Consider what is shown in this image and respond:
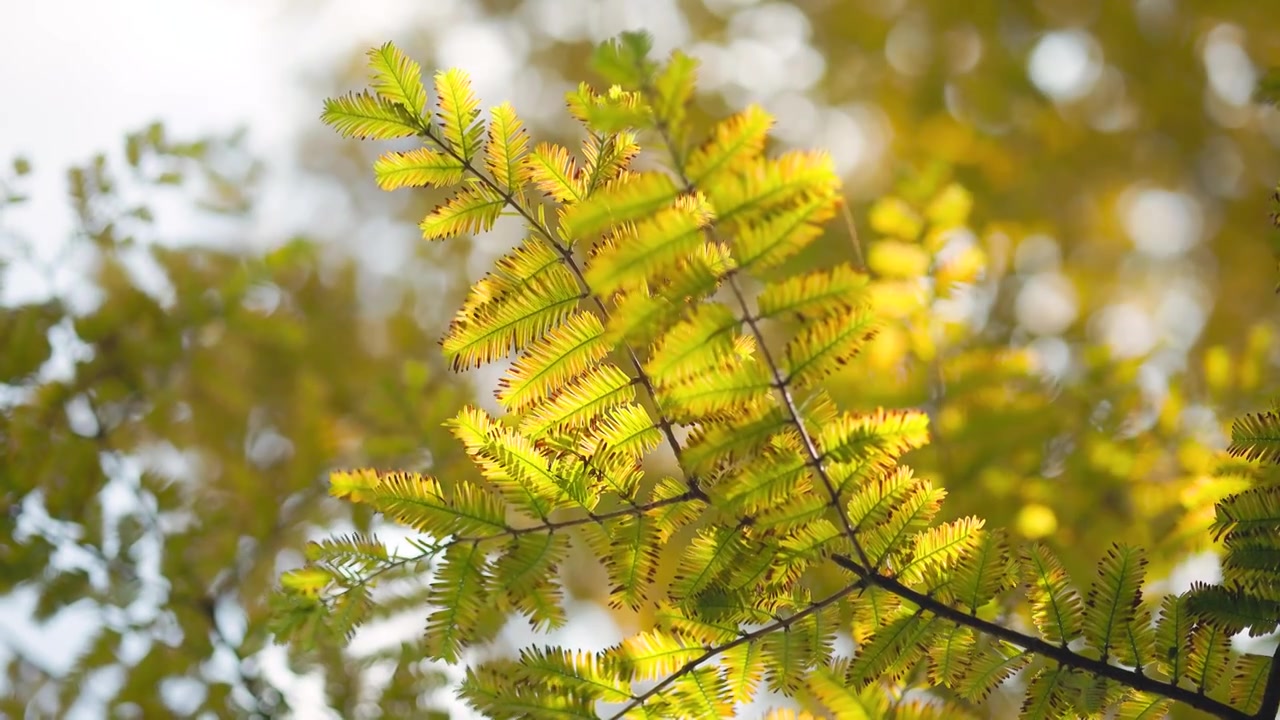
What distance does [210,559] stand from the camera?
1130 millimetres

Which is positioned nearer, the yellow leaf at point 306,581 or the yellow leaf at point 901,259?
the yellow leaf at point 306,581

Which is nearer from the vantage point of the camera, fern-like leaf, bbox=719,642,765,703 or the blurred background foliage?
fern-like leaf, bbox=719,642,765,703

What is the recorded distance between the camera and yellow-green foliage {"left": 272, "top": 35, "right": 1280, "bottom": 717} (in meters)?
0.51

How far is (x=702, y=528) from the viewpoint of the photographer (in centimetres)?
58

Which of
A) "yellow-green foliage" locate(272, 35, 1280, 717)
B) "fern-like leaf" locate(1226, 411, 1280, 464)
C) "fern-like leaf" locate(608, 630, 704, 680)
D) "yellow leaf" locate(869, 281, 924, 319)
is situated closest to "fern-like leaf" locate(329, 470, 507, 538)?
"yellow-green foliage" locate(272, 35, 1280, 717)

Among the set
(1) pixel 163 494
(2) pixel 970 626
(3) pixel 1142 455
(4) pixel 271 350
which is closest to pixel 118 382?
(1) pixel 163 494

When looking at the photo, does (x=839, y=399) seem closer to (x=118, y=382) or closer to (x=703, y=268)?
(x=703, y=268)

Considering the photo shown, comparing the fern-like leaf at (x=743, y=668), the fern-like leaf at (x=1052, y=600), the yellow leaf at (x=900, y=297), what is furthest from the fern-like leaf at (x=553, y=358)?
the yellow leaf at (x=900, y=297)

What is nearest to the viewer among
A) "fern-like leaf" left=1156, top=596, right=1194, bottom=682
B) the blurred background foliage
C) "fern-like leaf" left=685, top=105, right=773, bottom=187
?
"fern-like leaf" left=685, top=105, right=773, bottom=187

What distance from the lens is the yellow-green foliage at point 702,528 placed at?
1.69 ft

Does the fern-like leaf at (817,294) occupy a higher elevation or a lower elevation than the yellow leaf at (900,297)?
lower

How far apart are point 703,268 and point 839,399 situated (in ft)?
→ 2.54

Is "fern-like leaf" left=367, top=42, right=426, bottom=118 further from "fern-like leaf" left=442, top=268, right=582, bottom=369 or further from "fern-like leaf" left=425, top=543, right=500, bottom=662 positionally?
"fern-like leaf" left=425, top=543, right=500, bottom=662

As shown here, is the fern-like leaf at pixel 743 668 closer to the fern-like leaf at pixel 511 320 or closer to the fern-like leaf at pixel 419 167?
the fern-like leaf at pixel 511 320
